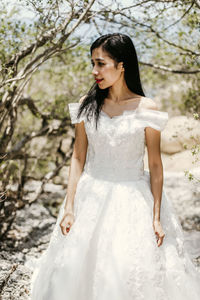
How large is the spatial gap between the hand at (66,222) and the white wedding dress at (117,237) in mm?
44

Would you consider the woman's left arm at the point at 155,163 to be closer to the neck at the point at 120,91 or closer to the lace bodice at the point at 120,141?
the lace bodice at the point at 120,141

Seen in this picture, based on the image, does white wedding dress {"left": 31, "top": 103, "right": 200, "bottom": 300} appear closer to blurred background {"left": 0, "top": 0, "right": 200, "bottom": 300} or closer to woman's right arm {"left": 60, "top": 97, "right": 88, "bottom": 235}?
woman's right arm {"left": 60, "top": 97, "right": 88, "bottom": 235}

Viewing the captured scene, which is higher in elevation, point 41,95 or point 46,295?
point 41,95

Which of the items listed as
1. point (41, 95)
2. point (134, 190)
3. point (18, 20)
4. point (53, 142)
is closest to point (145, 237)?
point (134, 190)

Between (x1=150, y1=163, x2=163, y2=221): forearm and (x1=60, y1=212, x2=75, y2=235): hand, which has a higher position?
(x1=150, y1=163, x2=163, y2=221): forearm

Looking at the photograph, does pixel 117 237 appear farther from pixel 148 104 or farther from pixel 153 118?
pixel 148 104

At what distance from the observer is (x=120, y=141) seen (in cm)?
248

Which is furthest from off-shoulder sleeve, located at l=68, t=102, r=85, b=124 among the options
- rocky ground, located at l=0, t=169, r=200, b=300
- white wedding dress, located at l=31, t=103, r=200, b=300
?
rocky ground, located at l=0, t=169, r=200, b=300

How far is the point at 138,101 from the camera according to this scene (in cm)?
257

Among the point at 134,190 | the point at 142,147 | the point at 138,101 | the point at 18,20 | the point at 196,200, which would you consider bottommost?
the point at 196,200

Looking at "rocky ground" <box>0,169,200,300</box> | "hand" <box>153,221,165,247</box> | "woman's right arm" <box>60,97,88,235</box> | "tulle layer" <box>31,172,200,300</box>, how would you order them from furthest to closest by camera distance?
"rocky ground" <box>0,169,200,300</box> < "woman's right arm" <box>60,97,88,235</box> < "hand" <box>153,221,165,247</box> < "tulle layer" <box>31,172,200,300</box>

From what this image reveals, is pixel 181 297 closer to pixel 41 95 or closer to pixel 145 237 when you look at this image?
pixel 145 237

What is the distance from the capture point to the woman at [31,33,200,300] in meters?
2.20

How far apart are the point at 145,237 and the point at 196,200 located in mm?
4984
